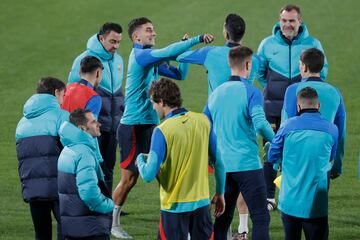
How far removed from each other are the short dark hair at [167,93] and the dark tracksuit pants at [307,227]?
1579 millimetres

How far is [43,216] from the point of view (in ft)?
35.0

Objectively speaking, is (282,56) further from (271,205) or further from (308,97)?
(308,97)

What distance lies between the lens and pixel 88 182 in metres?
9.31

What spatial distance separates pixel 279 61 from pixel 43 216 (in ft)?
15.0

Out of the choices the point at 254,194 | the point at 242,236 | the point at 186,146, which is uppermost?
the point at 186,146

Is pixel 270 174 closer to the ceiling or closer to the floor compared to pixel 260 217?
closer to the ceiling

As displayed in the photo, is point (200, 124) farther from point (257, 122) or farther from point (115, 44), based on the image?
point (115, 44)

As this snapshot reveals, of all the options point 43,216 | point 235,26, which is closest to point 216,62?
point 235,26

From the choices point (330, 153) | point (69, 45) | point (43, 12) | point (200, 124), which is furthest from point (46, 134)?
point (43, 12)

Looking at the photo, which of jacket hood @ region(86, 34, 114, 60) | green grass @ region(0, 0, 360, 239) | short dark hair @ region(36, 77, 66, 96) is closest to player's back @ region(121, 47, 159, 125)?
jacket hood @ region(86, 34, 114, 60)

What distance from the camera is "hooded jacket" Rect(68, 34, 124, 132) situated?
530 inches

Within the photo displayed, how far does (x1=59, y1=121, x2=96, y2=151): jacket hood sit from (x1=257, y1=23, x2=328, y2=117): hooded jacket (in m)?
4.91

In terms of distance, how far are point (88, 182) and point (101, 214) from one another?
0.44 metres

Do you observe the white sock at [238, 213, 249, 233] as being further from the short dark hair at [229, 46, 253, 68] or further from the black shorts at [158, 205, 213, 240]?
the black shorts at [158, 205, 213, 240]
